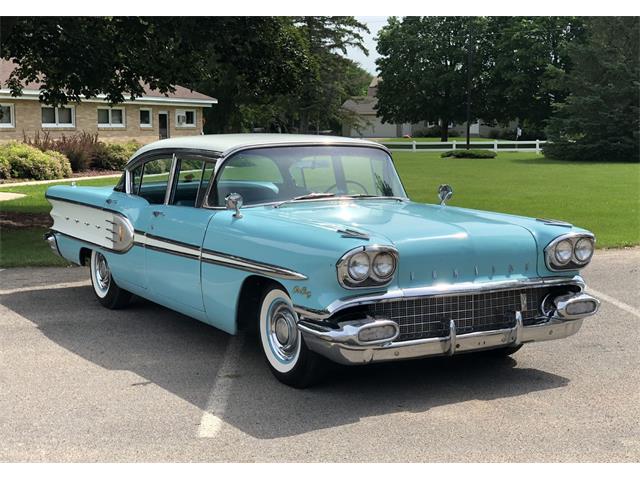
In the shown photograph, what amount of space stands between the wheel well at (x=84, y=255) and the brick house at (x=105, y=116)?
72.6 ft

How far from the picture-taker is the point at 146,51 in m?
13.6

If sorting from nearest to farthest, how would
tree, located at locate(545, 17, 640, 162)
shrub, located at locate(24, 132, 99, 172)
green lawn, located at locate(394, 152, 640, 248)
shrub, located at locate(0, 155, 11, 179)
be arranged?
green lawn, located at locate(394, 152, 640, 248), shrub, located at locate(0, 155, 11, 179), shrub, located at locate(24, 132, 99, 172), tree, located at locate(545, 17, 640, 162)

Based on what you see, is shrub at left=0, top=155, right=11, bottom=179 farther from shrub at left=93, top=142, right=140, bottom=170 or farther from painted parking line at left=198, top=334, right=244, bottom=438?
painted parking line at left=198, top=334, right=244, bottom=438

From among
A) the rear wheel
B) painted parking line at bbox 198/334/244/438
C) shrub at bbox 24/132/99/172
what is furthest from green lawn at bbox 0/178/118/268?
shrub at bbox 24/132/99/172

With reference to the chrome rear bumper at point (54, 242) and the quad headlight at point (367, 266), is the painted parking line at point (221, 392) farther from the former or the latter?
the chrome rear bumper at point (54, 242)

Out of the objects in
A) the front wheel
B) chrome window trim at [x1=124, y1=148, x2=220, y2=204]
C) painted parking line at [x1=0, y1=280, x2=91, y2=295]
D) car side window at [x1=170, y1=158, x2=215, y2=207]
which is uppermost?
chrome window trim at [x1=124, y1=148, x2=220, y2=204]

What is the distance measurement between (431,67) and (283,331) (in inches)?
2759

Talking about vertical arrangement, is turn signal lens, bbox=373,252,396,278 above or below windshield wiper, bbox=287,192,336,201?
below

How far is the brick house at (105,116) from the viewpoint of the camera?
3161cm

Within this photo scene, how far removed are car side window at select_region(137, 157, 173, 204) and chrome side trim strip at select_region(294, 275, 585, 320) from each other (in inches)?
95.2

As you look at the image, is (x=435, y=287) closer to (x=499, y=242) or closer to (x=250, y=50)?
(x=499, y=242)

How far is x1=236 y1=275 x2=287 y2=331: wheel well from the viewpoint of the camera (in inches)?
211

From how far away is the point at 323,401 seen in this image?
488 cm

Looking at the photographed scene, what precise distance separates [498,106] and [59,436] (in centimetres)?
6998
